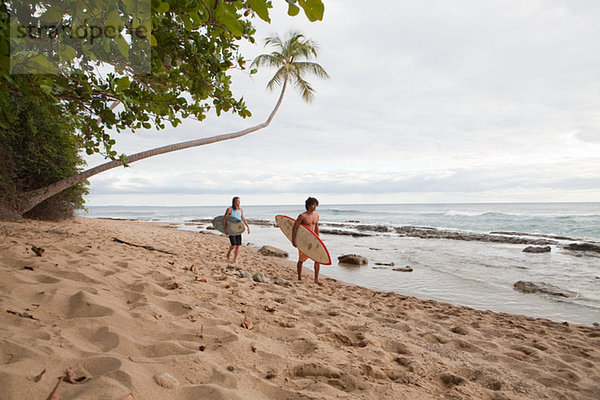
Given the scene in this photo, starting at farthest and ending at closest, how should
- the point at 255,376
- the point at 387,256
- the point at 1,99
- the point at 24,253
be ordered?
1. the point at 387,256
2. the point at 24,253
3. the point at 1,99
4. the point at 255,376

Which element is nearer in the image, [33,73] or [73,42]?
[33,73]

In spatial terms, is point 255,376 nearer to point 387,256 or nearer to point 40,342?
point 40,342

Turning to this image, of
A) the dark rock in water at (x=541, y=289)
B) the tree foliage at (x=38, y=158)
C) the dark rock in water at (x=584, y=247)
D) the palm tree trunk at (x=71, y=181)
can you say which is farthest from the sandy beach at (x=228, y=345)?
the dark rock in water at (x=584, y=247)

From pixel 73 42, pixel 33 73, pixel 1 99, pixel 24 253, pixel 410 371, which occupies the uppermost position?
pixel 73 42

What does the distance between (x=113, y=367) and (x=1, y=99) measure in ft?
7.10

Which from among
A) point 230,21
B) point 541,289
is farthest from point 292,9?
point 541,289

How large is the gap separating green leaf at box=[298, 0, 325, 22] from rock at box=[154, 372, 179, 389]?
1887mm

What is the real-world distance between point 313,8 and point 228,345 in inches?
85.5

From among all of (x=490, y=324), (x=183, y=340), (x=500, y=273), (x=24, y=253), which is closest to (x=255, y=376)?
(x=183, y=340)

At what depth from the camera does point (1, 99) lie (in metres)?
2.31

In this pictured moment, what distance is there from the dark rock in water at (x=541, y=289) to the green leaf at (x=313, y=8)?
8.23m

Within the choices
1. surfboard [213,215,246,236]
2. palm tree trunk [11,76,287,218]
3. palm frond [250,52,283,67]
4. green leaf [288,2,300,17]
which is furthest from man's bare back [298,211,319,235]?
palm frond [250,52,283,67]

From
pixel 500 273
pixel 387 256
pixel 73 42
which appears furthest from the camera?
pixel 387 256

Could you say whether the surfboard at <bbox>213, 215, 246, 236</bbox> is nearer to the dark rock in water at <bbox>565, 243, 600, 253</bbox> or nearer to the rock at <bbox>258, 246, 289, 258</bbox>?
the rock at <bbox>258, 246, 289, 258</bbox>
